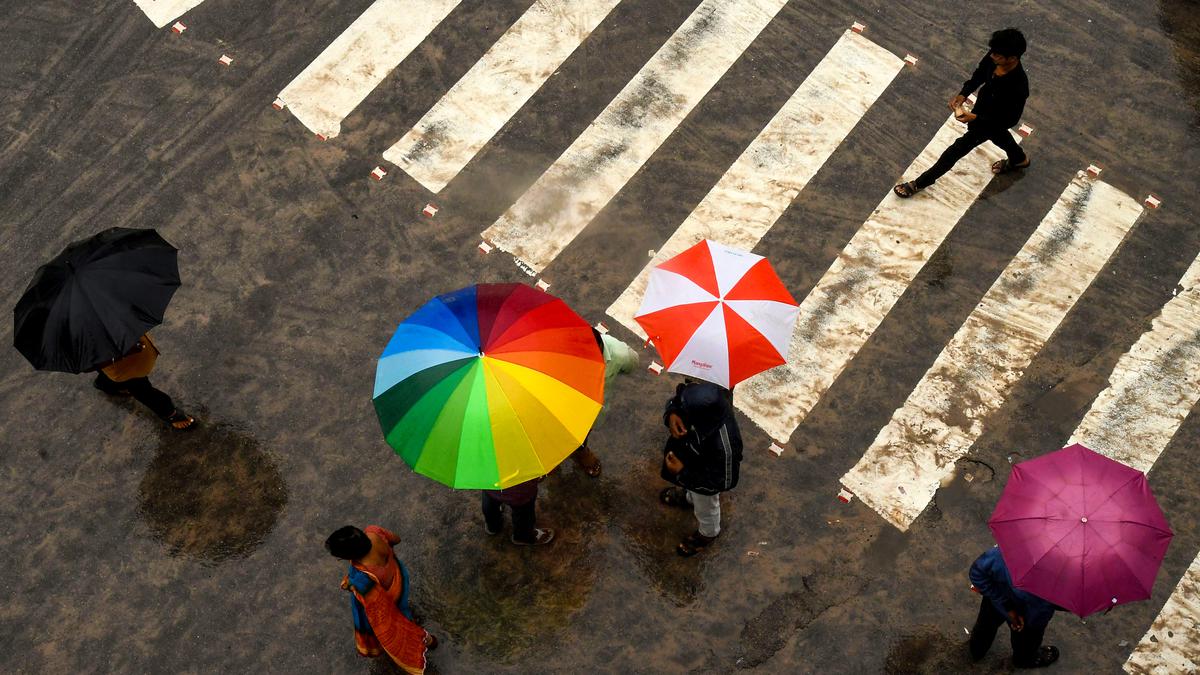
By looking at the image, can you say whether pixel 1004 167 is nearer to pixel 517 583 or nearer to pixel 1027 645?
pixel 1027 645

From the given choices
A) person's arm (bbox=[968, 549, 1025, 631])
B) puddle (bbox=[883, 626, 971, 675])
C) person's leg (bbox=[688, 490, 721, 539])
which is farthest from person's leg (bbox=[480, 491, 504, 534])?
person's arm (bbox=[968, 549, 1025, 631])

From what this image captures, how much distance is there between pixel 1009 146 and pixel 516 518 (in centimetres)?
573

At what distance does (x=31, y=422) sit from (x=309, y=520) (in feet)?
8.71

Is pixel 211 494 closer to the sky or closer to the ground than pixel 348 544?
closer to the ground

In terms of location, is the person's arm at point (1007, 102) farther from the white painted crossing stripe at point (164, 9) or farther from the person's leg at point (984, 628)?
the white painted crossing stripe at point (164, 9)

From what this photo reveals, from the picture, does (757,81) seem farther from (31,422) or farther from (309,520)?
(31,422)

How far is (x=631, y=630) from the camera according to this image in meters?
8.03

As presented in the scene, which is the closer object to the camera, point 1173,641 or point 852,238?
point 1173,641

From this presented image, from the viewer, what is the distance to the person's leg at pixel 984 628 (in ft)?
23.9

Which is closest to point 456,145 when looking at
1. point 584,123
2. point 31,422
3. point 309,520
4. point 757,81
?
point 584,123

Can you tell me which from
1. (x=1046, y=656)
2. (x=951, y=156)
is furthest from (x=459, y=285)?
(x=1046, y=656)

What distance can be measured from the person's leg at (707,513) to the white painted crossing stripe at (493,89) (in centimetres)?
417

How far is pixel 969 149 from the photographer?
9.42 m

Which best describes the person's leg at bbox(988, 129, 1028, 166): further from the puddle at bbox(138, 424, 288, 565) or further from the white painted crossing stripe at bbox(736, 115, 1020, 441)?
the puddle at bbox(138, 424, 288, 565)
